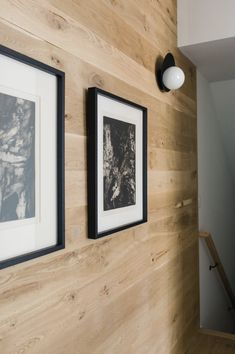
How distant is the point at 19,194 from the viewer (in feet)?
3.10

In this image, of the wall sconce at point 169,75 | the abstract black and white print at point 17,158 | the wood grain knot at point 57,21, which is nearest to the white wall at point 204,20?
the wall sconce at point 169,75

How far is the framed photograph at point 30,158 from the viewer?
0.90 m

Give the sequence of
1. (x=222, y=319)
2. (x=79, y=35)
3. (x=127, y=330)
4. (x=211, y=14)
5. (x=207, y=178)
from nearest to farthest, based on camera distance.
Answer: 1. (x=79, y=35)
2. (x=127, y=330)
3. (x=211, y=14)
4. (x=207, y=178)
5. (x=222, y=319)

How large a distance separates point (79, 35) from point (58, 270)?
0.79 m

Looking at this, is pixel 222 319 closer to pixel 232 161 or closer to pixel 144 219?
pixel 232 161

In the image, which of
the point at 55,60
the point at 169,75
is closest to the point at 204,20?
the point at 169,75

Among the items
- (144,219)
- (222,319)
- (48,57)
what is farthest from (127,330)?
(222,319)

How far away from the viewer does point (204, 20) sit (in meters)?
2.06

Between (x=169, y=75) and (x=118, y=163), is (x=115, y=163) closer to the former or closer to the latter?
(x=118, y=163)

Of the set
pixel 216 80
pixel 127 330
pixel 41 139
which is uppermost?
pixel 216 80

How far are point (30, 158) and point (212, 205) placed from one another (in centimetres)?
226

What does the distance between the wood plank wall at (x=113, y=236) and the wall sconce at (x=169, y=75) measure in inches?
2.6

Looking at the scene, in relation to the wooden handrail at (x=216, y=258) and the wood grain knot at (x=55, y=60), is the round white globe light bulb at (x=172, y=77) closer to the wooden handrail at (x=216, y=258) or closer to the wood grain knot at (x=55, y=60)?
the wood grain knot at (x=55, y=60)

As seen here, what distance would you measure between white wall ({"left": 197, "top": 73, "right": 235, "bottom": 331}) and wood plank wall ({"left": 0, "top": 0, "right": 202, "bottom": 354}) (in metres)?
0.34
